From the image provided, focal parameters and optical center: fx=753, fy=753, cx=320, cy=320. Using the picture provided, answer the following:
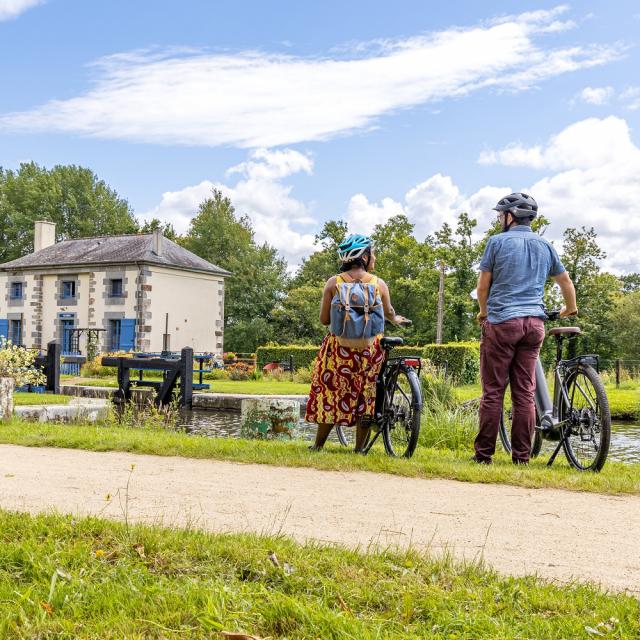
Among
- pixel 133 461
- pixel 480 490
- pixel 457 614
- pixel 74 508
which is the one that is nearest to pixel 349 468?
pixel 480 490

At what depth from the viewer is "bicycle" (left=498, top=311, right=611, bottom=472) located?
5195 mm

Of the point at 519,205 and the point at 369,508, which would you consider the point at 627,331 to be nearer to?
the point at 519,205

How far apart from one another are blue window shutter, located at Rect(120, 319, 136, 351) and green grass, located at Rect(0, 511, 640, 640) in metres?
33.7

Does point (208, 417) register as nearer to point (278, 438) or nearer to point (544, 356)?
point (278, 438)

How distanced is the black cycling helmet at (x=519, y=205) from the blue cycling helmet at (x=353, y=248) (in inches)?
42.3

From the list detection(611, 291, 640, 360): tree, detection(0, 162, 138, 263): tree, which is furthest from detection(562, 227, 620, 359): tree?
detection(0, 162, 138, 263): tree

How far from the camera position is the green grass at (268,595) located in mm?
2307

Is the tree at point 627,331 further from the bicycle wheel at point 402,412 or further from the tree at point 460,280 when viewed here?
the bicycle wheel at point 402,412

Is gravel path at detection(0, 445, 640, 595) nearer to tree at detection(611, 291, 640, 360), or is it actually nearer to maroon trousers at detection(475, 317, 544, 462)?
maroon trousers at detection(475, 317, 544, 462)

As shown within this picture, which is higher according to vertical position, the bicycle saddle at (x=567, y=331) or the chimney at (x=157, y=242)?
the chimney at (x=157, y=242)

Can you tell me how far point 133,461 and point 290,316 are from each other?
4591 centimetres

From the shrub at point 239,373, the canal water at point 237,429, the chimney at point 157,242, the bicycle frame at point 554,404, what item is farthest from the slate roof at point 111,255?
the bicycle frame at point 554,404

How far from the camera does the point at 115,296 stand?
36.8m

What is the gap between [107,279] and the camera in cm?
3706
